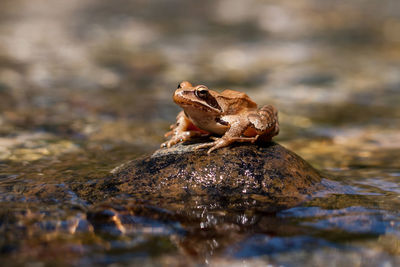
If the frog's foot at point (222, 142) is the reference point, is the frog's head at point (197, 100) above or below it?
above

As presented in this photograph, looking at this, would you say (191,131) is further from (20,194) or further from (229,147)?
(20,194)

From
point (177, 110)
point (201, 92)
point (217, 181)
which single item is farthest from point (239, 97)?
point (177, 110)

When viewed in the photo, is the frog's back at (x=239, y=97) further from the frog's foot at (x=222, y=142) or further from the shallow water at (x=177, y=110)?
the shallow water at (x=177, y=110)

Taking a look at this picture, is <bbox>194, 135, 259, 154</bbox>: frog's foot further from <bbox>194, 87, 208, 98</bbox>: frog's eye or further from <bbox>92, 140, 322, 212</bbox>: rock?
<bbox>194, 87, 208, 98</bbox>: frog's eye

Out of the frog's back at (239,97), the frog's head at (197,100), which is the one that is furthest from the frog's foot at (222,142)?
the frog's back at (239,97)

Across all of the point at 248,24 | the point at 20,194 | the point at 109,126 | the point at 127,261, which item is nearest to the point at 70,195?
the point at 20,194

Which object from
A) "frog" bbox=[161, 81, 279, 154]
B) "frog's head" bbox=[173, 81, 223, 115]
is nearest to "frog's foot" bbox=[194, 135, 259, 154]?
"frog" bbox=[161, 81, 279, 154]
